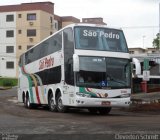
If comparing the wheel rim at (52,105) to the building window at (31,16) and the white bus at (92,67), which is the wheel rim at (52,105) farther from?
the building window at (31,16)

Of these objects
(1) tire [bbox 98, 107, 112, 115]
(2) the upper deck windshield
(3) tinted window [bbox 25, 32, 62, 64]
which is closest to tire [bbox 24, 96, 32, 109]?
(3) tinted window [bbox 25, 32, 62, 64]

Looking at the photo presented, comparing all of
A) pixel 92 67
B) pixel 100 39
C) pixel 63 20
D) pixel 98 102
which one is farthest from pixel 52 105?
pixel 63 20

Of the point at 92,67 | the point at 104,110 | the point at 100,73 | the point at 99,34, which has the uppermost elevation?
the point at 99,34

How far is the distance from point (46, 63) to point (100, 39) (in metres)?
4.86

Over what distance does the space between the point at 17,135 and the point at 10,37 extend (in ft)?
251

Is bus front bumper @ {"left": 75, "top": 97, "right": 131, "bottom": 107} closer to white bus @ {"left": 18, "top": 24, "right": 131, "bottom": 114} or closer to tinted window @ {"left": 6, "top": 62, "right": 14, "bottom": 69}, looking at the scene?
white bus @ {"left": 18, "top": 24, "right": 131, "bottom": 114}

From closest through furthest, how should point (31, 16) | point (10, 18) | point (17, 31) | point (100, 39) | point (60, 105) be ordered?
point (100, 39)
point (60, 105)
point (17, 31)
point (31, 16)
point (10, 18)

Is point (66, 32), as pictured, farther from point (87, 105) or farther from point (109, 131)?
point (109, 131)

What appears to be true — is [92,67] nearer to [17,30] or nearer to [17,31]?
[17,30]

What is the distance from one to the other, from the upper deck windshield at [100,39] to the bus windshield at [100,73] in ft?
1.98

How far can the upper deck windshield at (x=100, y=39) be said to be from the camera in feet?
73.5

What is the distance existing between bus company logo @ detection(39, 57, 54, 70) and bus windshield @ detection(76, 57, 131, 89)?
346 cm

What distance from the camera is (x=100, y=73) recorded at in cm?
2222

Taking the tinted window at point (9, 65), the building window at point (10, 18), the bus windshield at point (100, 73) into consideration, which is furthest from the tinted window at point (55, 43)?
the building window at point (10, 18)
